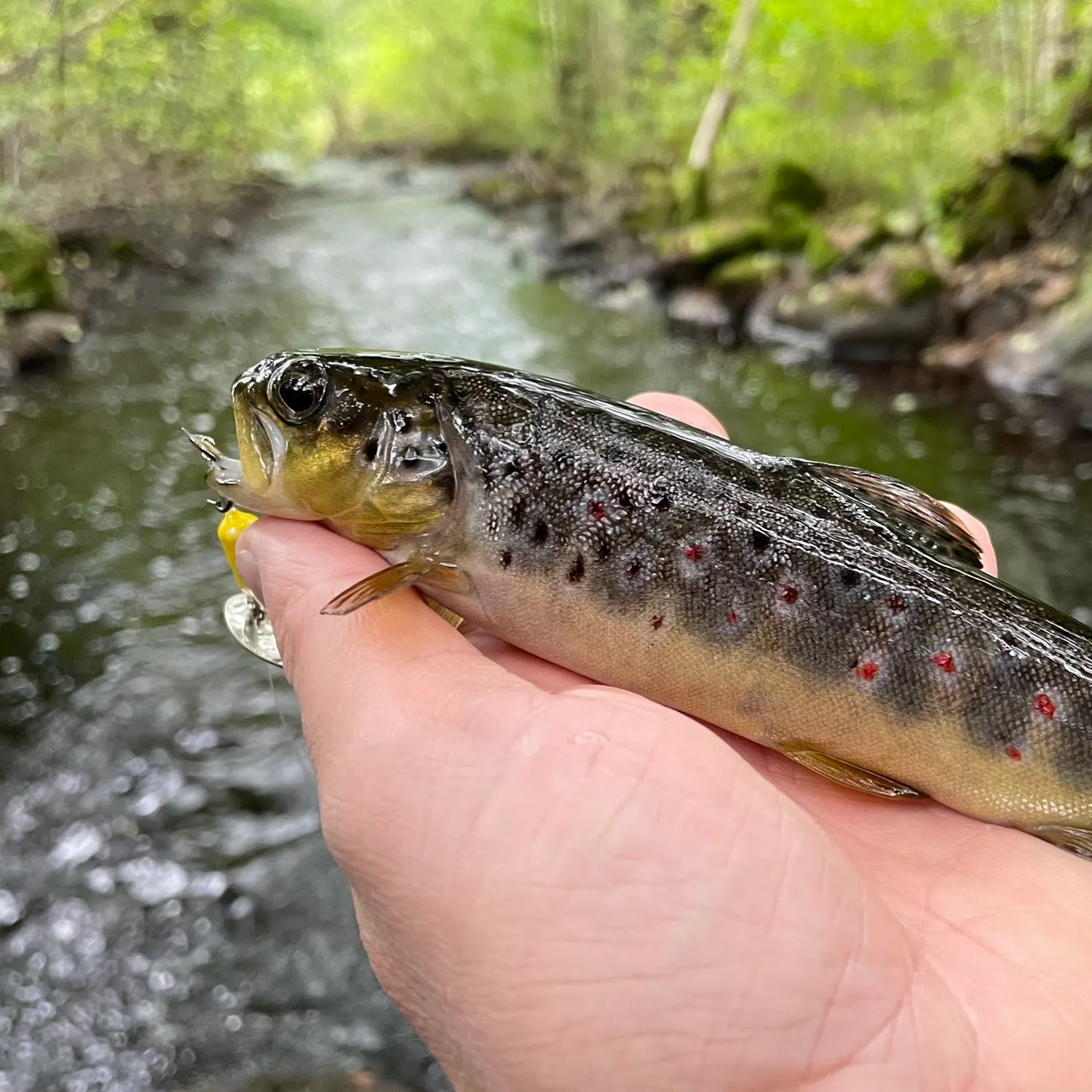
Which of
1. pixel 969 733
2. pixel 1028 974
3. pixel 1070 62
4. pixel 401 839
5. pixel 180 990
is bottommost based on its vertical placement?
pixel 180 990

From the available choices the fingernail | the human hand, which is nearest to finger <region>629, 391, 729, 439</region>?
the fingernail

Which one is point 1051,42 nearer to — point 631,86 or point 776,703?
point 631,86

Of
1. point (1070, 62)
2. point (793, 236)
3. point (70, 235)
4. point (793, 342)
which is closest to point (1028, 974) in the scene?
point (793, 342)

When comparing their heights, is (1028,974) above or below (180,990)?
above

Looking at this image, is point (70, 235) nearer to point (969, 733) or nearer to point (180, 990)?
point (180, 990)

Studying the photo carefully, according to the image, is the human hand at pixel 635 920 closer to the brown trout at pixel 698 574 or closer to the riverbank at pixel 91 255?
the brown trout at pixel 698 574

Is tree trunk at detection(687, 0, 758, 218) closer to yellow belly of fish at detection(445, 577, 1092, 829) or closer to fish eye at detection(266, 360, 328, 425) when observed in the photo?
fish eye at detection(266, 360, 328, 425)

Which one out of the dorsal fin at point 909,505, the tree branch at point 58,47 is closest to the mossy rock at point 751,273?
the tree branch at point 58,47
